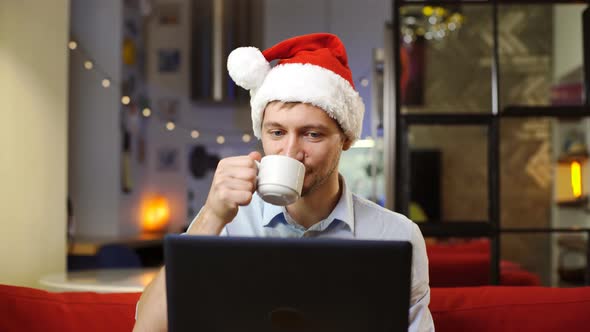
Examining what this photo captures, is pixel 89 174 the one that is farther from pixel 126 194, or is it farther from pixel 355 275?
pixel 355 275

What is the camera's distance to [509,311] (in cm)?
171

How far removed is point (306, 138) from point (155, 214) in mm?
5412

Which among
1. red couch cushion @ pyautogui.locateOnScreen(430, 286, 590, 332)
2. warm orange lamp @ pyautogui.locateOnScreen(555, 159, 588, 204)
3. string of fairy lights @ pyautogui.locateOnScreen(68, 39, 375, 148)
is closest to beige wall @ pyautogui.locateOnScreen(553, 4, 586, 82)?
warm orange lamp @ pyautogui.locateOnScreen(555, 159, 588, 204)

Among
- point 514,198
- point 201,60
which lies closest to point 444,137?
point 514,198

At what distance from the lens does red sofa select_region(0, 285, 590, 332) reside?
1698 mm

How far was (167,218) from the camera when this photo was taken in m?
6.79

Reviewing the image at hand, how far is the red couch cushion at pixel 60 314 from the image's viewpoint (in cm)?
170

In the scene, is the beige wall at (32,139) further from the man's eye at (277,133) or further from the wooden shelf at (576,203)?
A: the wooden shelf at (576,203)

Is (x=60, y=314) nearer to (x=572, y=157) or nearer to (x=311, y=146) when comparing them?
(x=311, y=146)

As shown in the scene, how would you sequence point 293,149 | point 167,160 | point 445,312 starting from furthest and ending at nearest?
1. point 167,160
2. point 445,312
3. point 293,149

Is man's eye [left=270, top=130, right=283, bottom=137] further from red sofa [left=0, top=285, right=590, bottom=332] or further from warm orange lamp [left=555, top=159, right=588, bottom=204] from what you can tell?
warm orange lamp [left=555, top=159, right=588, bottom=204]

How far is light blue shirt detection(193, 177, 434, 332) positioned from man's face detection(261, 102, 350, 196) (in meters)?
0.10

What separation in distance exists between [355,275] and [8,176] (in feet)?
7.25

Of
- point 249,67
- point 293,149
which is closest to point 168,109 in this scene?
point 249,67
